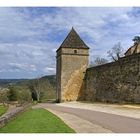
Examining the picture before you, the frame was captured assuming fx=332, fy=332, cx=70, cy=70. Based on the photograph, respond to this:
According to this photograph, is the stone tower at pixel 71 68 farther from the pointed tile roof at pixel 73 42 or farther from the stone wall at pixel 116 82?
the stone wall at pixel 116 82

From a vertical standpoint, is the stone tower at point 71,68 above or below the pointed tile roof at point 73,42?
below

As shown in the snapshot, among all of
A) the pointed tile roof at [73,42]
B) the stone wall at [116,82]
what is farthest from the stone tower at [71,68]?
the stone wall at [116,82]

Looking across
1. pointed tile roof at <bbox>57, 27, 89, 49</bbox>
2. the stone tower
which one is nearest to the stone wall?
the stone tower

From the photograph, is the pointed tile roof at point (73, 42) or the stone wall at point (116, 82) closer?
the stone wall at point (116, 82)

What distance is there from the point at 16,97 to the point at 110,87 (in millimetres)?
27372

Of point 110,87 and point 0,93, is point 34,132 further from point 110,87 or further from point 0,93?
point 0,93

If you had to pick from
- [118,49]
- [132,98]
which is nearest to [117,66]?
[132,98]

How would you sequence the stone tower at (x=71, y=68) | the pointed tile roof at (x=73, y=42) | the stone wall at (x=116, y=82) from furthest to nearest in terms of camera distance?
1. the pointed tile roof at (x=73, y=42)
2. the stone tower at (x=71, y=68)
3. the stone wall at (x=116, y=82)

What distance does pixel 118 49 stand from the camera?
181ft

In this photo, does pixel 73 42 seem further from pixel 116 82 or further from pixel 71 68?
pixel 116 82

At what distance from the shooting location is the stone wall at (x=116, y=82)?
2656 centimetres

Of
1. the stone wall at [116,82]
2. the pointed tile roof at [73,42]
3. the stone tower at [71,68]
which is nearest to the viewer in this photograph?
the stone wall at [116,82]

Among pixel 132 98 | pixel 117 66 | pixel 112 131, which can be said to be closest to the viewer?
pixel 112 131

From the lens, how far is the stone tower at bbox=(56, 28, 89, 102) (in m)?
42.2
